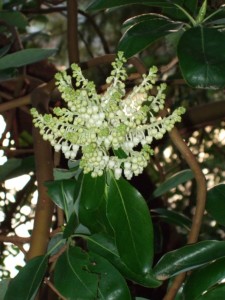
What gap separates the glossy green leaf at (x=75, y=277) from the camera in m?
0.77

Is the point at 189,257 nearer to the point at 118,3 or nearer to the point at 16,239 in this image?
the point at 16,239

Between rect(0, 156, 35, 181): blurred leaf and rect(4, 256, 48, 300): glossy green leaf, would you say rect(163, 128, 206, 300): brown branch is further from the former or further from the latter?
rect(0, 156, 35, 181): blurred leaf

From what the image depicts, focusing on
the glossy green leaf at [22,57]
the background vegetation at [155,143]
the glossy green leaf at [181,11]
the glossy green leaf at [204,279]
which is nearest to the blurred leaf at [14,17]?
the background vegetation at [155,143]

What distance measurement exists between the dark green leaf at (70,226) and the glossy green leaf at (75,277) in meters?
0.05

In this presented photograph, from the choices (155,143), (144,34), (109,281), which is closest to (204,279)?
(109,281)

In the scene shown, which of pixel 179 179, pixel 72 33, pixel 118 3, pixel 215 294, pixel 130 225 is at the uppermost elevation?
pixel 72 33

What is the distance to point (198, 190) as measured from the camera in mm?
843

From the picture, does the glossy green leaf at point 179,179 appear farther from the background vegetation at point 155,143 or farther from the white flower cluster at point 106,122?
the white flower cluster at point 106,122

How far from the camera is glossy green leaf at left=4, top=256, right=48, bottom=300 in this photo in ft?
2.56

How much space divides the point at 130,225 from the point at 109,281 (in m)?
0.09

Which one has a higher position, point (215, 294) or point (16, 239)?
point (16, 239)

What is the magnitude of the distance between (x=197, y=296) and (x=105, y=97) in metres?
0.32

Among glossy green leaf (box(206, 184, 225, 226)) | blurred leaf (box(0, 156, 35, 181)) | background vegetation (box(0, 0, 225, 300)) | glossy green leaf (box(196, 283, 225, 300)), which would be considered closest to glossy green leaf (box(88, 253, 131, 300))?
background vegetation (box(0, 0, 225, 300))

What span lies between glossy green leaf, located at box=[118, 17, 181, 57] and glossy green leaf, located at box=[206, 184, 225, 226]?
0.32 m
